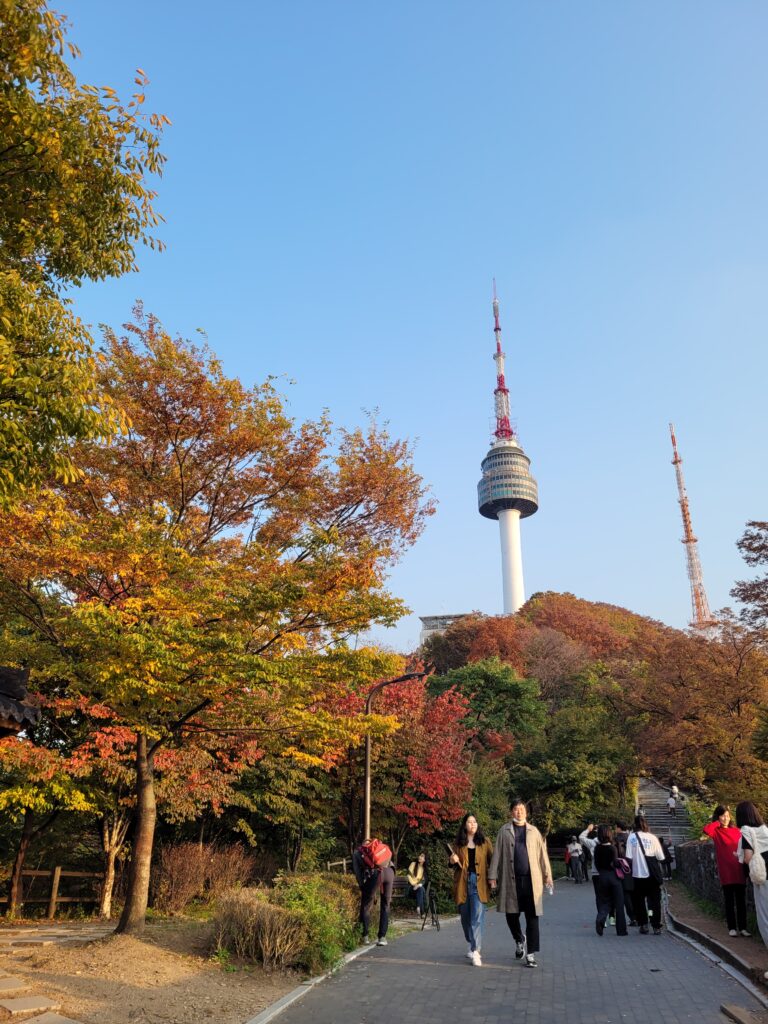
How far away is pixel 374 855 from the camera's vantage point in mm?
10148

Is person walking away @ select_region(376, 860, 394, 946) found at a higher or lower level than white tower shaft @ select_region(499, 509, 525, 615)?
lower

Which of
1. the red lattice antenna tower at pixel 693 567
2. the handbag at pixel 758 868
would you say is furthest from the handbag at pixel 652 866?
the red lattice antenna tower at pixel 693 567

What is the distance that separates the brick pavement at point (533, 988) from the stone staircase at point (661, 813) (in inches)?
948

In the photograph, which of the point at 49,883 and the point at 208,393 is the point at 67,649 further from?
the point at 49,883

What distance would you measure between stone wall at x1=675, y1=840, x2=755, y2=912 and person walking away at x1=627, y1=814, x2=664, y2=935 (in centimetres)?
120

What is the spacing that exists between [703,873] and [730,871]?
6.07 metres

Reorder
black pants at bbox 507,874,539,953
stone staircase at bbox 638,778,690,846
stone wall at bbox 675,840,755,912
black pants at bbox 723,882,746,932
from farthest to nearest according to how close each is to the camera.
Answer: stone staircase at bbox 638,778,690,846 → stone wall at bbox 675,840,755,912 → black pants at bbox 723,882,746,932 → black pants at bbox 507,874,539,953

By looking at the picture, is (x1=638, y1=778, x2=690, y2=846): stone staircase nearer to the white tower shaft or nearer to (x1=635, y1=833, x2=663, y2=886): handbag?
(x1=635, y1=833, x2=663, y2=886): handbag

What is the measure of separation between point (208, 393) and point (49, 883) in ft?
41.0

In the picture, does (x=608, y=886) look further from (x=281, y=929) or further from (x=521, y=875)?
(x=281, y=929)

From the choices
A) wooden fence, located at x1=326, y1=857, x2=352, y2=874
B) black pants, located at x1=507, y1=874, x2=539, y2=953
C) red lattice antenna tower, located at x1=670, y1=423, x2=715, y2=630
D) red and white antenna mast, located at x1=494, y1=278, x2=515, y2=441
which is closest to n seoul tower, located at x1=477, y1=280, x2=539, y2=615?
red and white antenna mast, located at x1=494, y1=278, x2=515, y2=441

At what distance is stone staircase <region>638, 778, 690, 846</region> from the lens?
33.3 m

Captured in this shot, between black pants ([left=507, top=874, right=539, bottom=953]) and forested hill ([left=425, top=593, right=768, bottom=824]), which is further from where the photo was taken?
forested hill ([left=425, top=593, right=768, bottom=824])

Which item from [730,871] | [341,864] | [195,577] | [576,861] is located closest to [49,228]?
[195,577]
